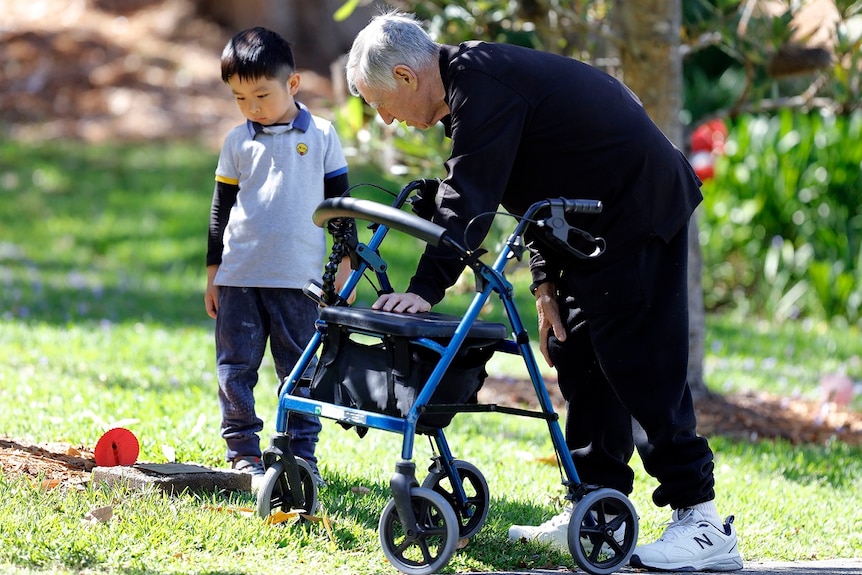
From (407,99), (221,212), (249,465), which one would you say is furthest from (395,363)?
(221,212)

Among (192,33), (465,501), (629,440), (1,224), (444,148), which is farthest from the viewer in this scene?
(192,33)

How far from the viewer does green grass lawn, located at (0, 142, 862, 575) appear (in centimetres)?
378

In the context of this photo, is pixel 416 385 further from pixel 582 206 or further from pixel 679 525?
pixel 679 525

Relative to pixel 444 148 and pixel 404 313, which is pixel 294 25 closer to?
pixel 444 148

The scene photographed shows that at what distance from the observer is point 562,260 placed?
407 cm

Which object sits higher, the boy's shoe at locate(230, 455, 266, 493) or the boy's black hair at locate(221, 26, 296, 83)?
the boy's black hair at locate(221, 26, 296, 83)

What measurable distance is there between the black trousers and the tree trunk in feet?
9.32

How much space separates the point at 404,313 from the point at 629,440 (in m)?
1.14

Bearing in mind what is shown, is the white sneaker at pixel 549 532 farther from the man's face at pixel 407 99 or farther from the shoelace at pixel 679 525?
the man's face at pixel 407 99

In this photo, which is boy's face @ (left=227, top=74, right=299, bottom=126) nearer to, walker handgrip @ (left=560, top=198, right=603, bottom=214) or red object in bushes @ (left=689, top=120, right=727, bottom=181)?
walker handgrip @ (left=560, top=198, right=603, bottom=214)

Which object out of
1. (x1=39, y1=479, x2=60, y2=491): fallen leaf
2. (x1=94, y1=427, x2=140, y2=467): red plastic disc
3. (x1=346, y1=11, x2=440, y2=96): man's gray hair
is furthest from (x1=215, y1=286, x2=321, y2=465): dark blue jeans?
(x1=346, y1=11, x2=440, y2=96): man's gray hair

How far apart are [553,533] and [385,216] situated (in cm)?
132

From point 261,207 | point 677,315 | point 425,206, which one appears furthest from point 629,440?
point 261,207

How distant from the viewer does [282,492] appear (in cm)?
401
